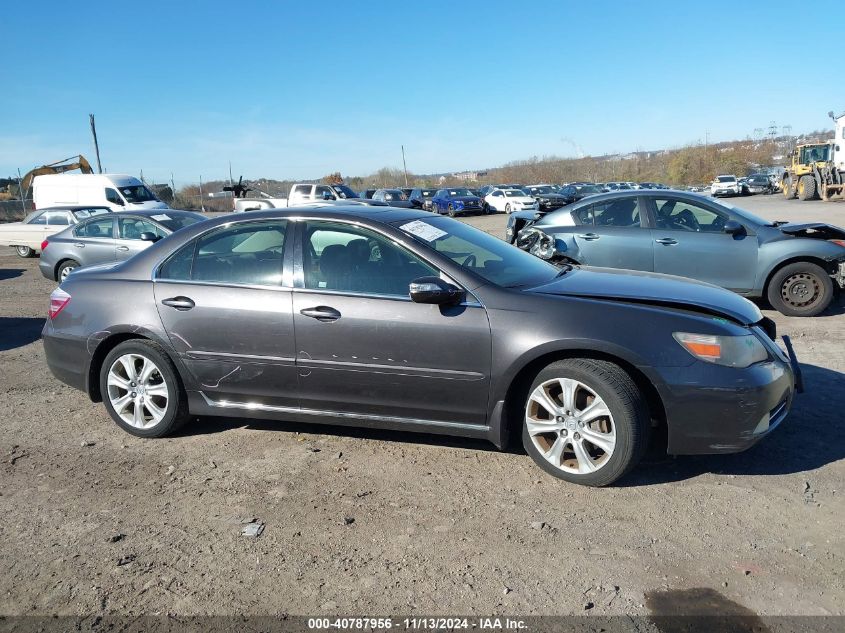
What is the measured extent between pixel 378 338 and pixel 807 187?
121 ft

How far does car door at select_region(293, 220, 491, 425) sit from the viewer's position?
388 centimetres

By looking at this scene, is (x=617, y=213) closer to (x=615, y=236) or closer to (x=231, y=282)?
(x=615, y=236)

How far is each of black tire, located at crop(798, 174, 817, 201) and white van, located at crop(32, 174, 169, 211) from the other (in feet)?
101

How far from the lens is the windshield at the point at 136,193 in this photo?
2544cm

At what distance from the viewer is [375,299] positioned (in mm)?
4070

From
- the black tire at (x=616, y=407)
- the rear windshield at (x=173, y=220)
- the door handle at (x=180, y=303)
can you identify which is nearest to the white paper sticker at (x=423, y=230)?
the black tire at (x=616, y=407)

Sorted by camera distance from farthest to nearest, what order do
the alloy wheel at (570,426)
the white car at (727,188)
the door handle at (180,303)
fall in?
the white car at (727,188) → the door handle at (180,303) → the alloy wheel at (570,426)

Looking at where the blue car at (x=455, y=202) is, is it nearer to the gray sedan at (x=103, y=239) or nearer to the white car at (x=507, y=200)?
the white car at (x=507, y=200)

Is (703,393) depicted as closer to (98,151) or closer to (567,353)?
(567,353)

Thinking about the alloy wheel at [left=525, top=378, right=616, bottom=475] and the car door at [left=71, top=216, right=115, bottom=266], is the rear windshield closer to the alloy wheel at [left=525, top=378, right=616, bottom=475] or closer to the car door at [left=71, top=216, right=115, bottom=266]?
the car door at [left=71, top=216, right=115, bottom=266]

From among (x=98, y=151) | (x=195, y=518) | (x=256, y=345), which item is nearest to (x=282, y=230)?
(x=256, y=345)

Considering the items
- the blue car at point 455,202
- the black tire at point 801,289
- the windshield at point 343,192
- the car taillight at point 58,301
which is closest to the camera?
the car taillight at point 58,301

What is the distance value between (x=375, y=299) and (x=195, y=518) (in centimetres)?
158

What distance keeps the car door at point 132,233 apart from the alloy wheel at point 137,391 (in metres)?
7.92
